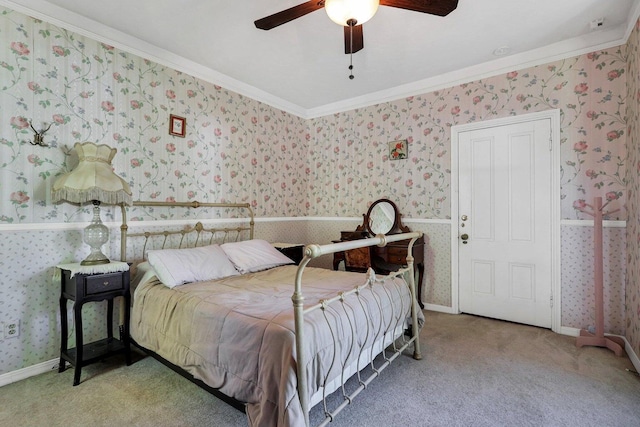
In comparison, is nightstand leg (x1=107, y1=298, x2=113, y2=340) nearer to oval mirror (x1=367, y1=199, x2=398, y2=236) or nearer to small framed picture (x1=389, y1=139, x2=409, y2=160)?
oval mirror (x1=367, y1=199, x2=398, y2=236)

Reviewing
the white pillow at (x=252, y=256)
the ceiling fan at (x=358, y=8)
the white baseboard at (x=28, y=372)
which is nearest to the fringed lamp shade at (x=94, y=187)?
the white baseboard at (x=28, y=372)

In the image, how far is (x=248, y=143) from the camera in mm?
3842

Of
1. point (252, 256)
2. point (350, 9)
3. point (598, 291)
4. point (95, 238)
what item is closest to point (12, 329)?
point (95, 238)

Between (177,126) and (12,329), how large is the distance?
2.05 meters

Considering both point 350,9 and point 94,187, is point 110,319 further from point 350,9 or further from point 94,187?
point 350,9

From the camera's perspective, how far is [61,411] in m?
1.86

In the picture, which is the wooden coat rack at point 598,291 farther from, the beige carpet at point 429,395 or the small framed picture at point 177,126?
the small framed picture at point 177,126

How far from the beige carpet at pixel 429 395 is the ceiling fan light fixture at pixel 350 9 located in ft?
7.31

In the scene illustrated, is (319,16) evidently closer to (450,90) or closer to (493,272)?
(450,90)

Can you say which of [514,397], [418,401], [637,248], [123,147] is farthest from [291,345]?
[637,248]

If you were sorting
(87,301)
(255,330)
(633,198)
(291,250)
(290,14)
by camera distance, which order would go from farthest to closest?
(291,250)
(633,198)
(87,301)
(290,14)
(255,330)

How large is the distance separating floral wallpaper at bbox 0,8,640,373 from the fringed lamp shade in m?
0.24

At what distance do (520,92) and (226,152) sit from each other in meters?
3.16

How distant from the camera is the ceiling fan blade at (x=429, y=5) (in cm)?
166
